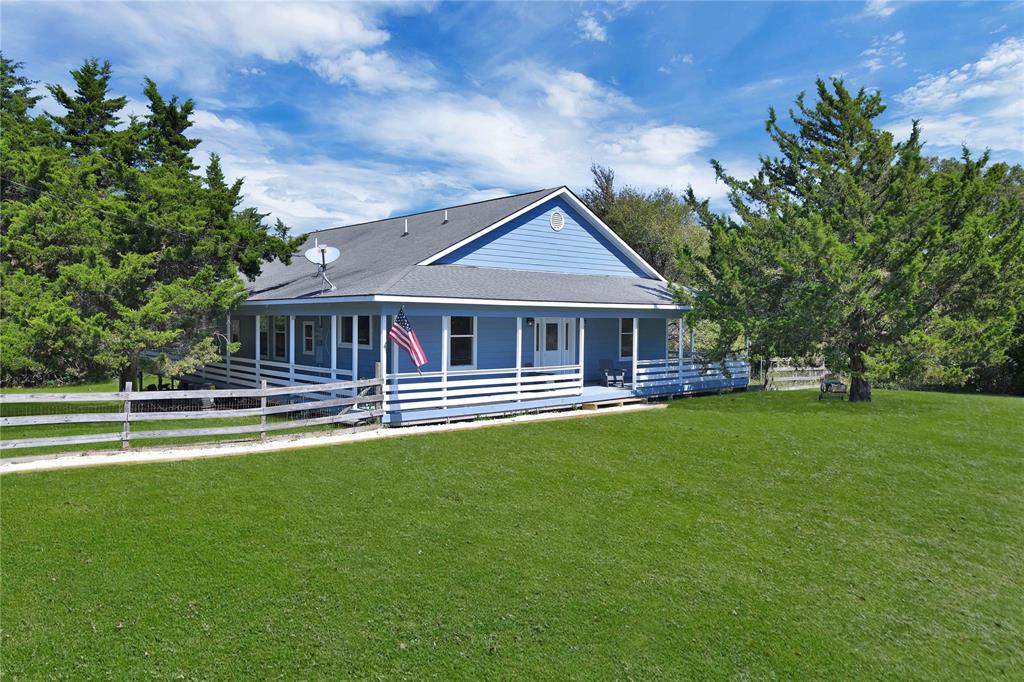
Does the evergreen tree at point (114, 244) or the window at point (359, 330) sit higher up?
the evergreen tree at point (114, 244)

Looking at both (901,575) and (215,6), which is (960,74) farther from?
(215,6)

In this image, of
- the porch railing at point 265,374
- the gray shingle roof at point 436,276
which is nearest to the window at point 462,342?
the gray shingle roof at point 436,276

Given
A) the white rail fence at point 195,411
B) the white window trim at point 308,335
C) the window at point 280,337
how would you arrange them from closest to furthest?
the white rail fence at point 195,411 < the white window trim at point 308,335 < the window at point 280,337

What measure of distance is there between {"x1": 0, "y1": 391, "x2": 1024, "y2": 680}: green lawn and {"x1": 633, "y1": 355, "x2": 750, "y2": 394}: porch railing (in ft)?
26.1

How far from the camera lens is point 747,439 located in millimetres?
12664

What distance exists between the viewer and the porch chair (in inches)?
757

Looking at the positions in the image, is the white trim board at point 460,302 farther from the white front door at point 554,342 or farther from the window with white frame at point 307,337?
the white front door at point 554,342

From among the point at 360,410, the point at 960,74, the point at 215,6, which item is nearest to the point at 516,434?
the point at 360,410

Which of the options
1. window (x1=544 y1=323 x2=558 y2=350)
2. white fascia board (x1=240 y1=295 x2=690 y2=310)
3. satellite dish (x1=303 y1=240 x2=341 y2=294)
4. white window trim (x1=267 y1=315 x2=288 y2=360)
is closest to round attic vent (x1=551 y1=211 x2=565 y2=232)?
window (x1=544 y1=323 x2=558 y2=350)

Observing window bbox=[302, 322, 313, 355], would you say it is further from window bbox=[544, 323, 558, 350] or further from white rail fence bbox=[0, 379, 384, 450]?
window bbox=[544, 323, 558, 350]

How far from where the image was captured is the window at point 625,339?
21109mm

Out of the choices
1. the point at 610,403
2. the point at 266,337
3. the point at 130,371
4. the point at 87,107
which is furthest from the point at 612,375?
the point at 87,107

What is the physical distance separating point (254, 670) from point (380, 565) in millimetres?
1824

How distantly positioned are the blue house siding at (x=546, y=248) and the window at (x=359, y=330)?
2828 millimetres
